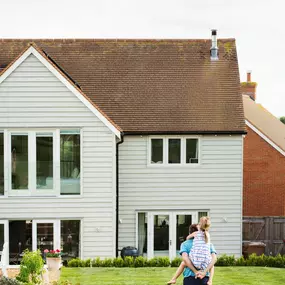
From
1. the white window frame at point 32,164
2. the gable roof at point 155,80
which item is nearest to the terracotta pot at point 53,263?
the white window frame at point 32,164

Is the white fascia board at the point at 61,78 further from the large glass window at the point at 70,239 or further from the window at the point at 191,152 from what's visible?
the large glass window at the point at 70,239

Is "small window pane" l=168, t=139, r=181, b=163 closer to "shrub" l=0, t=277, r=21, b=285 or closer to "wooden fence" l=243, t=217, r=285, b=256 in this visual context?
"wooden fence" l=243, t=217, r=285, b=256

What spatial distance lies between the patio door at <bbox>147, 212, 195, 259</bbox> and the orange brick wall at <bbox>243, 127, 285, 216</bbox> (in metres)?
6.77

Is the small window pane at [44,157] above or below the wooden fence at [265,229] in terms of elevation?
above

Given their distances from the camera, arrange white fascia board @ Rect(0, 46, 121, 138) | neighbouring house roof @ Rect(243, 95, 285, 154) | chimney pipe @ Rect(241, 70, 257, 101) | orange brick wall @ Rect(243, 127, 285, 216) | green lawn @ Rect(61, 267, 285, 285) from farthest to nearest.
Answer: chimney pipe @ Rect(241, 70, 257, 101)
neighbouring house roof @ Rect(243, 95, 285, 154)
orange brick wall @ Rect(243, 127, 285, 216)
white fascia board @ Rect(0, 46, 121, 138)
green lawn @ Rect(61, 267, 285, 285)

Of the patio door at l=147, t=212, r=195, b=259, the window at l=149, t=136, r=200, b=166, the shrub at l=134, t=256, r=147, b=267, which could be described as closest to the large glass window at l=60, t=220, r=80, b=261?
the patio door at l=147, t=212, r=195, b=259

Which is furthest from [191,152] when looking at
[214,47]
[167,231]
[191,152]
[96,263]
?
[96,263]

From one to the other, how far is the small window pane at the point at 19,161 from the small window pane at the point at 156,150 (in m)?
4.68

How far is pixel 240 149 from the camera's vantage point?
2447 centimetres

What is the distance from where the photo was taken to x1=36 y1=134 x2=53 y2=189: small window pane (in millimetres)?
Result: 22375

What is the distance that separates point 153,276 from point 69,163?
232 inches

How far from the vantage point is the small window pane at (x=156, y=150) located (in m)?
24.4

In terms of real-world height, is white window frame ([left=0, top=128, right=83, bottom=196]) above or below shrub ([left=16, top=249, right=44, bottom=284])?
above

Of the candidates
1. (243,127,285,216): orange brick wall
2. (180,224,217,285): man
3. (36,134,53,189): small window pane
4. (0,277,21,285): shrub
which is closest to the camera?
(180,224,217,285): man
